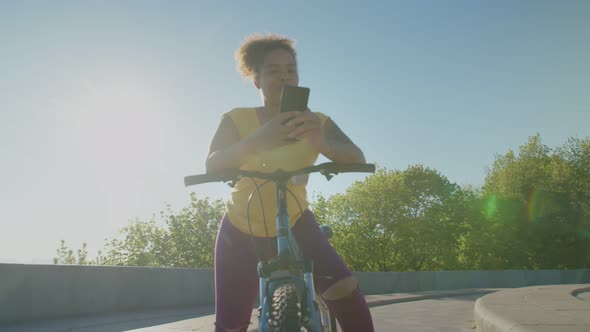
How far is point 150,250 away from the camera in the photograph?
5716 centimetres

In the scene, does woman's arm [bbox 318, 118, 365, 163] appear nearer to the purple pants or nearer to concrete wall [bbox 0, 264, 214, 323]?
the purple pants

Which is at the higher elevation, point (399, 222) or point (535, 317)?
point (535, 317)

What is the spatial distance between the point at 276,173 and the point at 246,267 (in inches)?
20.8

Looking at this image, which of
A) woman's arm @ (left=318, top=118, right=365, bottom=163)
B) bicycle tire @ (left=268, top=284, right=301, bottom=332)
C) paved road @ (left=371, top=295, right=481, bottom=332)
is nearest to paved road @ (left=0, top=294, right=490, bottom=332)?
paved road @ (left=371, top=295, right=481, bottom=332)

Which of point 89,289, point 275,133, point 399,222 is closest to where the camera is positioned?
point 275,133

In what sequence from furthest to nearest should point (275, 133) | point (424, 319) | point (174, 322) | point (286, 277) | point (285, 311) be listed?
point (424, 319) → point (174, 322) → point (275, 133) → point (286, 277) → point (285, 311)

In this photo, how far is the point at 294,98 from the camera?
83.5 inches

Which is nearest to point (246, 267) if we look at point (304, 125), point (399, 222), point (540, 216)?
point (304, 125)

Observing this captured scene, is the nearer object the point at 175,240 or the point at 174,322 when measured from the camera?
the point at 174,322

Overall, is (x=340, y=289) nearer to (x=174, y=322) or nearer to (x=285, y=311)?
(x=285, y=311)

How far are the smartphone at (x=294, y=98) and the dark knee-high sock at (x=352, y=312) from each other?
3.02 feet

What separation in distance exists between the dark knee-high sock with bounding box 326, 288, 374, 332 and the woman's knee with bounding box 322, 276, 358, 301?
0.02 metres

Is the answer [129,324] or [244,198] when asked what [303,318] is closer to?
[244,198]

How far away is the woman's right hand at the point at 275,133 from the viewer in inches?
82.4
